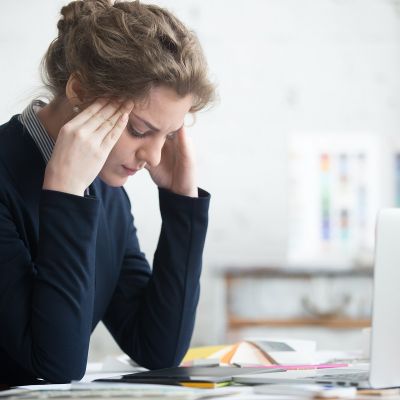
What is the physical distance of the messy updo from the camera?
1.22 metres

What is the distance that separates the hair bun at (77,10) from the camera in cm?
129

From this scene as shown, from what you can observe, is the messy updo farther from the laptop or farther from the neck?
the laptop

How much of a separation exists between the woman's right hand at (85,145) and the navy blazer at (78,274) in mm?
32

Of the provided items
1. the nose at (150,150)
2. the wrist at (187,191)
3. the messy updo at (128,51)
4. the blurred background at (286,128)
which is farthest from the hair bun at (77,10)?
the blurred background at (286,128)

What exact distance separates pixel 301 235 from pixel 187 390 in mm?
2993

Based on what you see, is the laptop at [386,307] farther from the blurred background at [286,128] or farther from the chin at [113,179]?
the blurred background at [286,128]

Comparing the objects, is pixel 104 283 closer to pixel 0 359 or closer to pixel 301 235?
pixel 0 359

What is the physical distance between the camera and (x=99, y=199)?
4.18 ft

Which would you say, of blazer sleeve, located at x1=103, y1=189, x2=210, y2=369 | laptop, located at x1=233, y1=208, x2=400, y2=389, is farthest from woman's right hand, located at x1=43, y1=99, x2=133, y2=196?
laptop, located at x1=233, y1=208, x2=400, y2=389

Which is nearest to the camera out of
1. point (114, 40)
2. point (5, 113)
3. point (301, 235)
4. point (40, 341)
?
point (40, 341)

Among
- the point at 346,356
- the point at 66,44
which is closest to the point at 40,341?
the point at 66,44

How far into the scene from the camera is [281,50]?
389cm

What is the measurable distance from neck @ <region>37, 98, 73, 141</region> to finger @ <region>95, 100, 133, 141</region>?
128mm

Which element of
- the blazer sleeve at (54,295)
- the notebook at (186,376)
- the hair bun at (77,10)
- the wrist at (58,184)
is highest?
the hair bun at (77,10)
